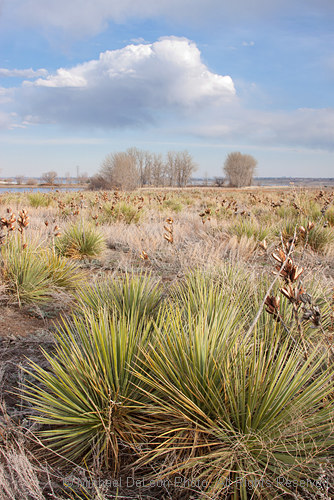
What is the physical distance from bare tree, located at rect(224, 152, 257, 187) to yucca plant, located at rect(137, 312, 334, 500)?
71.0 meters

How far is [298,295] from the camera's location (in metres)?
1.50

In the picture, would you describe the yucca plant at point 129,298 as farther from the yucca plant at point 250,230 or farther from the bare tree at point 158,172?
the bare tree at point 158,172

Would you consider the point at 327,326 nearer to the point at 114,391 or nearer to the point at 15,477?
the point at 114,391

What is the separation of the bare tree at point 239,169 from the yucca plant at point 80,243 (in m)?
67.2

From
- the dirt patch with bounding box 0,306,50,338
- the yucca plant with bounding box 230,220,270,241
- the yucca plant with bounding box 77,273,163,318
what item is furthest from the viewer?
the yucca plant with bounding box 230,220,270,241

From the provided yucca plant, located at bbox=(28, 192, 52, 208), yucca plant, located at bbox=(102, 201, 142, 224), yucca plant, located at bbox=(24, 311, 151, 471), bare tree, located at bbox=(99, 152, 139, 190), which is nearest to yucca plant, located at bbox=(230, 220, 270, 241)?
yucca plant, located at bbox=(102, 201, 142, 224)

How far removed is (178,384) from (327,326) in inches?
62.7

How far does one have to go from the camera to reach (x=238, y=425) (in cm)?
151

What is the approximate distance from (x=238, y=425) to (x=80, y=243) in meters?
4.67

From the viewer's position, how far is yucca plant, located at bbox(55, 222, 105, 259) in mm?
5684

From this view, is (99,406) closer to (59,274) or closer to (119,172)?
(59,274)

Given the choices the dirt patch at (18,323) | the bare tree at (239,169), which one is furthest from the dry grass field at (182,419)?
the bare tree at (239,169)

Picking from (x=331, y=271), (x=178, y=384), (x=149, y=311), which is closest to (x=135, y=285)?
(x=149, y=311)

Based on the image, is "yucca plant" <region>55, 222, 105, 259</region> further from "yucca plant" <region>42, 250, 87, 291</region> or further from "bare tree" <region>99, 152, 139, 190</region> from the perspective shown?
"bare tree" <region>99, 152, 139, 190</region>
